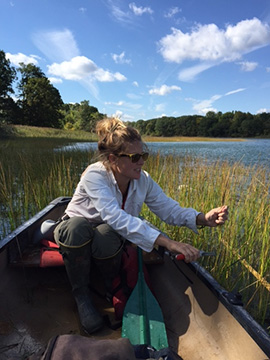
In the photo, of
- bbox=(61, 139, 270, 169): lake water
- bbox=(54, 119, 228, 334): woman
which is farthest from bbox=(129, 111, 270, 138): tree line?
bbox=(54, 119, 228, 334): woman

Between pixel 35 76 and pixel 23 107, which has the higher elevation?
pixel 35 76

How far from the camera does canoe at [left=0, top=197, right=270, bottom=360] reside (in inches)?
55.4

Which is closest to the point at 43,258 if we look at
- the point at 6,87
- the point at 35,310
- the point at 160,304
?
the point at 35,310

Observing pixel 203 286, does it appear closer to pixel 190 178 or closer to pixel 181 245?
pixel 181 245

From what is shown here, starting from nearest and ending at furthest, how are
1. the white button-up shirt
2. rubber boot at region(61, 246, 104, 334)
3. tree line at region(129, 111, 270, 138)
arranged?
the white button-up shirt, rubber boot at region(61, 246, 104, 334), tree line at region(129, 111, 270, 138)

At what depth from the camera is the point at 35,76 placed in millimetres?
44656

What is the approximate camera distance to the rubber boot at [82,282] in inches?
67.9

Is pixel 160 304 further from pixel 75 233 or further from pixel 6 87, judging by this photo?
pixel 6 87

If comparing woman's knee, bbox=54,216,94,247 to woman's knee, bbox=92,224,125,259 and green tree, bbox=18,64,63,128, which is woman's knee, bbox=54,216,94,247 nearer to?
woman's knee, bbox=92,224,125,259

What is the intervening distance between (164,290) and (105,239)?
2.35 feet

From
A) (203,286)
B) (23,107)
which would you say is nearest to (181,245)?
(203,286)

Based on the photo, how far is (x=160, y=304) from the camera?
6.62 feet

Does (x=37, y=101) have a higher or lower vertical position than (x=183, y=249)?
higher

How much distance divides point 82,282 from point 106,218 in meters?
0.50
